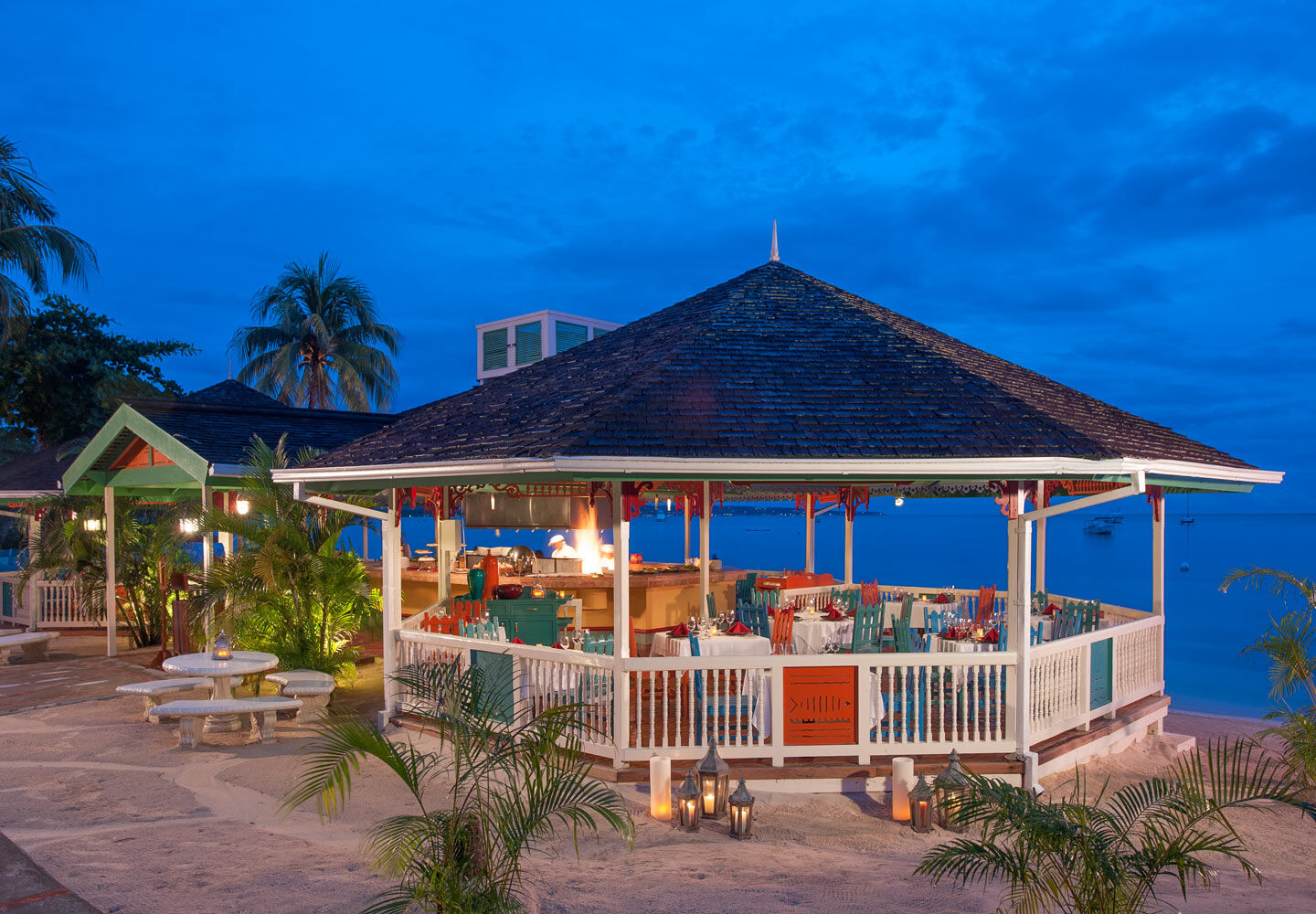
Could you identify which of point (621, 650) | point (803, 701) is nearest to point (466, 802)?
point (621, 650)

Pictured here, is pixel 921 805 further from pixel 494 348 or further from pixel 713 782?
pixel 494 348

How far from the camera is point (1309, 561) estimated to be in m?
78.5

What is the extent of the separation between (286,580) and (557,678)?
5.11 meters

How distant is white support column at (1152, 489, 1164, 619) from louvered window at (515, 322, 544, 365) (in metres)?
14.8

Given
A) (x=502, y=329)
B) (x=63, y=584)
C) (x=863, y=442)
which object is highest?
(x=502, y=329)

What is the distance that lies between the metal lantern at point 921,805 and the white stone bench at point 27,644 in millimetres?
14572

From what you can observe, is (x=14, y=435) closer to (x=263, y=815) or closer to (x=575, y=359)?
(x=575, y=359)

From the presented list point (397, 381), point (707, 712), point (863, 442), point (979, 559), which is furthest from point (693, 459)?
point (979, 559)

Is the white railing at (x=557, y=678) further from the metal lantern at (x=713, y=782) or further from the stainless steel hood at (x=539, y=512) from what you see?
the stainless steel hood at (x=539, y=512)

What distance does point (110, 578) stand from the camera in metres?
15.7

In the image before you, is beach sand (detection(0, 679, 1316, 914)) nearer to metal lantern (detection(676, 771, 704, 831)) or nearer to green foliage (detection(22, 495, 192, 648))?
metal lantern (detection(676, 771, 704, 831))

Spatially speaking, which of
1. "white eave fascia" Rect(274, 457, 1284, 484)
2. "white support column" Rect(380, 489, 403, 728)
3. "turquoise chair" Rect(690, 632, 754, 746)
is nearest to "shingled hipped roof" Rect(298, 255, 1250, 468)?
"white eave fascia" Rect(274, 457, 1284, 484)

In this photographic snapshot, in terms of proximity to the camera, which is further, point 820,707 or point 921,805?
point 820,707

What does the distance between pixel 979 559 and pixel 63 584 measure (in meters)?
82.1
